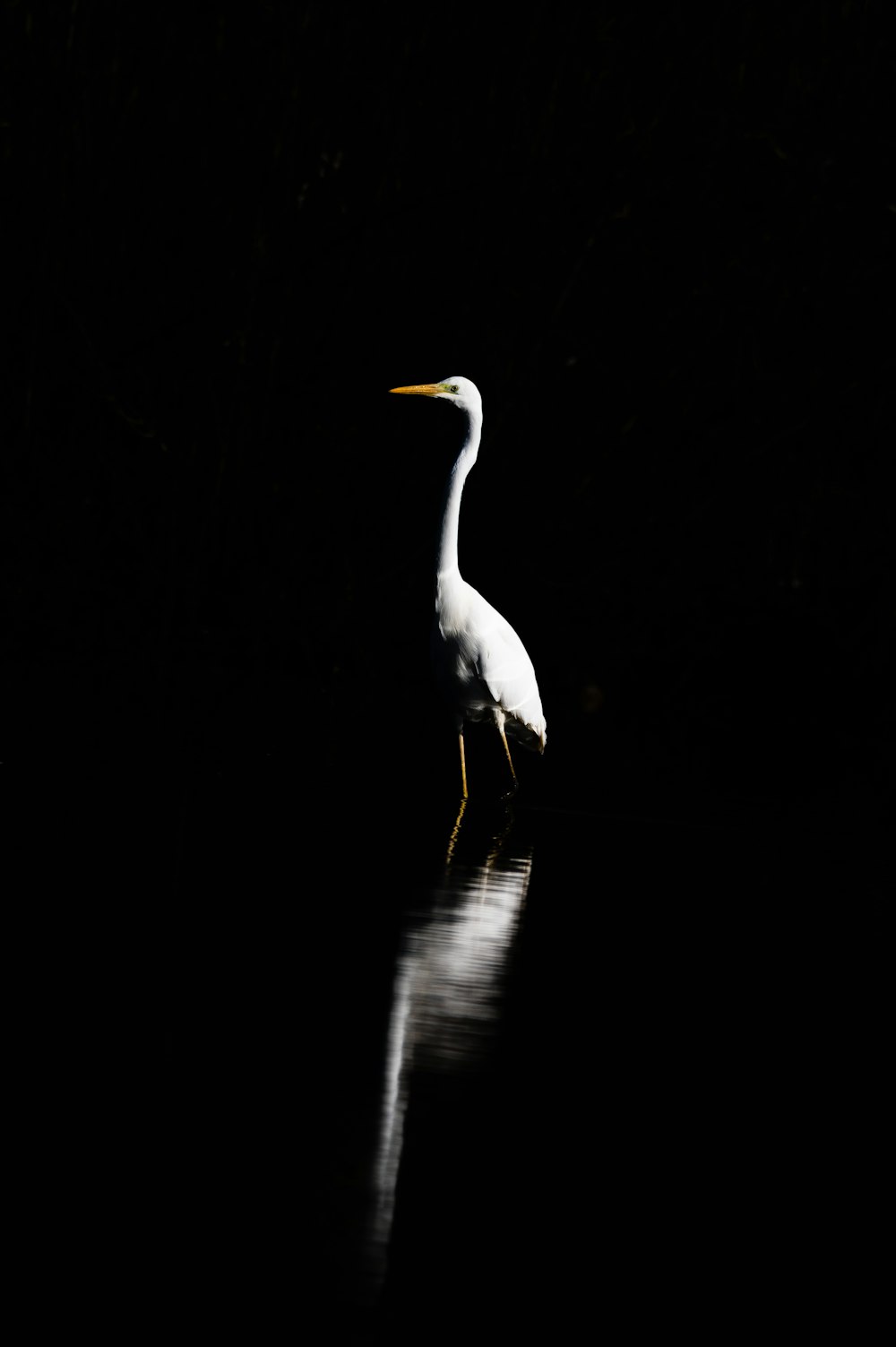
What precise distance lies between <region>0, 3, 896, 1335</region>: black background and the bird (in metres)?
1.48

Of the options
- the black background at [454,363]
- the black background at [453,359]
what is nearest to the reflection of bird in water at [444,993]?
the black background at [454,363]

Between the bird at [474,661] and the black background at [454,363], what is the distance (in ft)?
4.85

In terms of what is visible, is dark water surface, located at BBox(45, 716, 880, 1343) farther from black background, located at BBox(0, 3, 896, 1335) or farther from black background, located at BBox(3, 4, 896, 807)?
black background, located at BBox(3, 4, 896, 807)

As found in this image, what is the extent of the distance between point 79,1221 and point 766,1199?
0.86 m

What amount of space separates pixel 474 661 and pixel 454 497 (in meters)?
0.79

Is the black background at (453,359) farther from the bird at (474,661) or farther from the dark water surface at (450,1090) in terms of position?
the dark water surface at (450,1090)

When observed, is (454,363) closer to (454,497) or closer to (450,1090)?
(454,497)

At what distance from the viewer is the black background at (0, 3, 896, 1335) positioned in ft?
31.0

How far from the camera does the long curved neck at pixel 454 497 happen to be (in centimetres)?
664

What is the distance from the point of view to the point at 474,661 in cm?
638

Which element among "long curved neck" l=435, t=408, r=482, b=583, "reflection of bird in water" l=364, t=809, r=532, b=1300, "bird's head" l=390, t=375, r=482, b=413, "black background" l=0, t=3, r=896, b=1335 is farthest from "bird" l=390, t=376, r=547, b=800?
"reflection of bird in water" l=364, t=809, r=532, b=1300

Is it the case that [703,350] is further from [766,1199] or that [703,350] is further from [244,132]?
[766,1199]

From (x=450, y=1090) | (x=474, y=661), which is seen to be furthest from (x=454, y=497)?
(x=450, y=1090)

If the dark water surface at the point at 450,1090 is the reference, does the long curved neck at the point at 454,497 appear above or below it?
above
